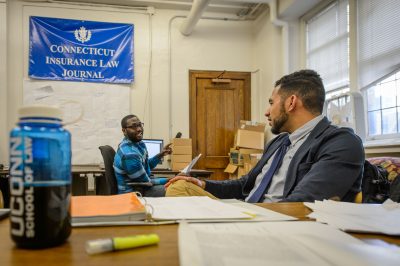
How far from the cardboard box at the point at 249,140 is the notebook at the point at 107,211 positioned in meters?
3.98

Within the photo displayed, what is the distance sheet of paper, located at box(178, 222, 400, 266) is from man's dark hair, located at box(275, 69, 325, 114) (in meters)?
1.31

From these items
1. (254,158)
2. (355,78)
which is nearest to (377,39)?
(355,78)

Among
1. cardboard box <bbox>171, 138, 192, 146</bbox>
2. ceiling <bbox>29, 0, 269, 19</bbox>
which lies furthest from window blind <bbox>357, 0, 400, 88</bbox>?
cardboard box <bbox>171, 138, 192, 146</bbox>

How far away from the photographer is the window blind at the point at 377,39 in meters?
3.15

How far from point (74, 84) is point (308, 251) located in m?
4.96

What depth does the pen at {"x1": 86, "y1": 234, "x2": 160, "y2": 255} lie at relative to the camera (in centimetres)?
47

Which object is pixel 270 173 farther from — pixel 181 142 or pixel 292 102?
pixel 181 142

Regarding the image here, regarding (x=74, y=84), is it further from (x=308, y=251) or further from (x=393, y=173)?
(x=308, y=251)

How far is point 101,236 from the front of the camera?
1.90 ft

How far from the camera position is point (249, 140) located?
480cm

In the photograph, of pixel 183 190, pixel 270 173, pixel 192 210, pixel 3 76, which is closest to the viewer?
pixel 192 210

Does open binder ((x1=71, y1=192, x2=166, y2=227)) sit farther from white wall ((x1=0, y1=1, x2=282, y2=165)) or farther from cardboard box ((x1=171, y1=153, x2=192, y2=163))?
white wall ((x1=0, y1=1, x2=282, y2=165))

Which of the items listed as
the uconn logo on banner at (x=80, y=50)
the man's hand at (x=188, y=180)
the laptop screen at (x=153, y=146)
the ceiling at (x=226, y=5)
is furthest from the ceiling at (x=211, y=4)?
the man's hand at (x=188, y=180)

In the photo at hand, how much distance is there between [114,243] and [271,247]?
8.5 inches
